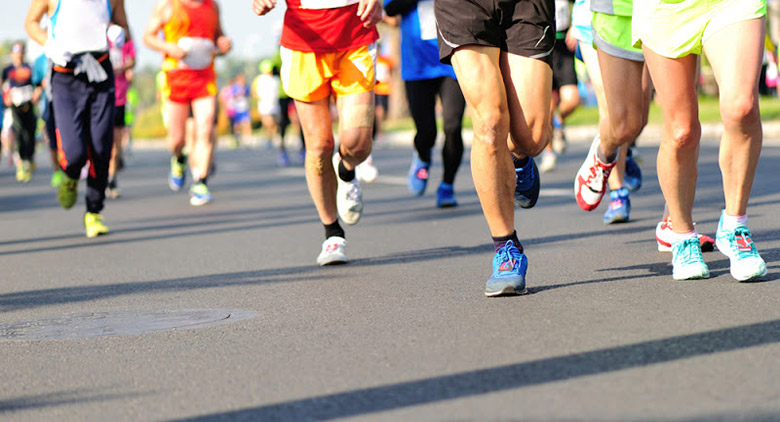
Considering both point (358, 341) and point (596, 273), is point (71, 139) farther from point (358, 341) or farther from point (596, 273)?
point (358, 341)

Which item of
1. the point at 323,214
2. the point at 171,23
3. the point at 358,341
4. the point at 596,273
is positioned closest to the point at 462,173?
the point at 171,23

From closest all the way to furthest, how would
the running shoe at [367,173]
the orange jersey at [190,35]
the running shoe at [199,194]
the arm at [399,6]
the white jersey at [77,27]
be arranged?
the white jersey at [77,27]
the arm at [399,6]
the orange jersey at [190,35]
the running shoe at [199,194]
the running shoe at [367,173]

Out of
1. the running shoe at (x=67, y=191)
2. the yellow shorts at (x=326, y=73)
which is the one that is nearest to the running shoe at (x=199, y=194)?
the running shoe at (x=67, y=191)

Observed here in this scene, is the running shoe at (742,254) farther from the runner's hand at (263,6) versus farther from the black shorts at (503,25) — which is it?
the runner's hand at (263,6)

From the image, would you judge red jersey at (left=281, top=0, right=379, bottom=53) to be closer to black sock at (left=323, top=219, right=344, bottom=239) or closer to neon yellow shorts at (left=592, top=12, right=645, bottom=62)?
black sock at (left=323, top=219, right=344, bottom=239)

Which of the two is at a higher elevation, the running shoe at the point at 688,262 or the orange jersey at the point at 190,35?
the running shoe at the point at 688,262

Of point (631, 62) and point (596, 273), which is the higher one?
point (631, 62)

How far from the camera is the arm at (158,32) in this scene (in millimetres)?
12195

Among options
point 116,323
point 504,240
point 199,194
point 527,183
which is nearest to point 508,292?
point 504,240

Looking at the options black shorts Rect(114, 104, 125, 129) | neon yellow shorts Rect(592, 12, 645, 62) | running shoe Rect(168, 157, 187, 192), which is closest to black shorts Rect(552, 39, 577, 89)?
running shoe Rect(168, 157, 187, 192)

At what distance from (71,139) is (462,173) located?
6265 mm

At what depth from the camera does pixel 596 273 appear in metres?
6.27

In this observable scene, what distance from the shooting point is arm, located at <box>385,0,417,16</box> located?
10039mm

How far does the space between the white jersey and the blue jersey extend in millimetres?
2176
